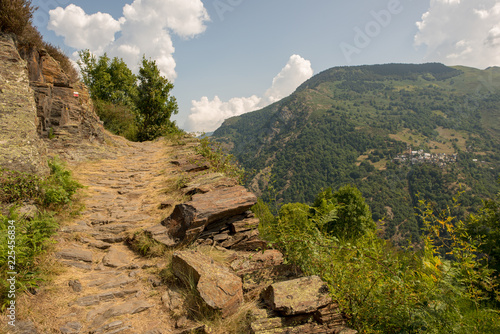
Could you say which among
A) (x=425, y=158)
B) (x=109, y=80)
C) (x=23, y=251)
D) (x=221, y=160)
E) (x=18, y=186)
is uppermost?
(x=109, y=80)

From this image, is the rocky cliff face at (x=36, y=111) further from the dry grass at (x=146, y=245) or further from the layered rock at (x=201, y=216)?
the layered rock at (x=201, y=216)

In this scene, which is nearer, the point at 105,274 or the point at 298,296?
the point at 298,296

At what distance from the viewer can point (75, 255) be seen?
14.7 ft

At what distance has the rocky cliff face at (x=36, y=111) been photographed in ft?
19.4

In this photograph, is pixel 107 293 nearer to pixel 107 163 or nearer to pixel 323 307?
pixel 323 307

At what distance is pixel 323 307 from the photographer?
3.24 metres

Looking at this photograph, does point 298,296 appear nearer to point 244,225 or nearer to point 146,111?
point 244,225

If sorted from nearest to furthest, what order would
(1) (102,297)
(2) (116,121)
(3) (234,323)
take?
1. (3) (234,323)
2. (1) (102,297)
3. (2) (116,121)

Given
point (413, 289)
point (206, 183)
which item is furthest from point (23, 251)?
point (413, 289)

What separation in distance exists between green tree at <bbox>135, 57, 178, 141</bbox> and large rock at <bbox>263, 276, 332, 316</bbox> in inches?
818

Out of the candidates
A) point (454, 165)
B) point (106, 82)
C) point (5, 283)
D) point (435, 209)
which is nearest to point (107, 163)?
point (5, 283)

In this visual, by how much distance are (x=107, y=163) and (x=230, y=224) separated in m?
7.53

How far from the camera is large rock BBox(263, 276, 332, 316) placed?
10.4 feet

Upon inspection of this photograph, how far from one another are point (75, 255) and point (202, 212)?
236 cm
